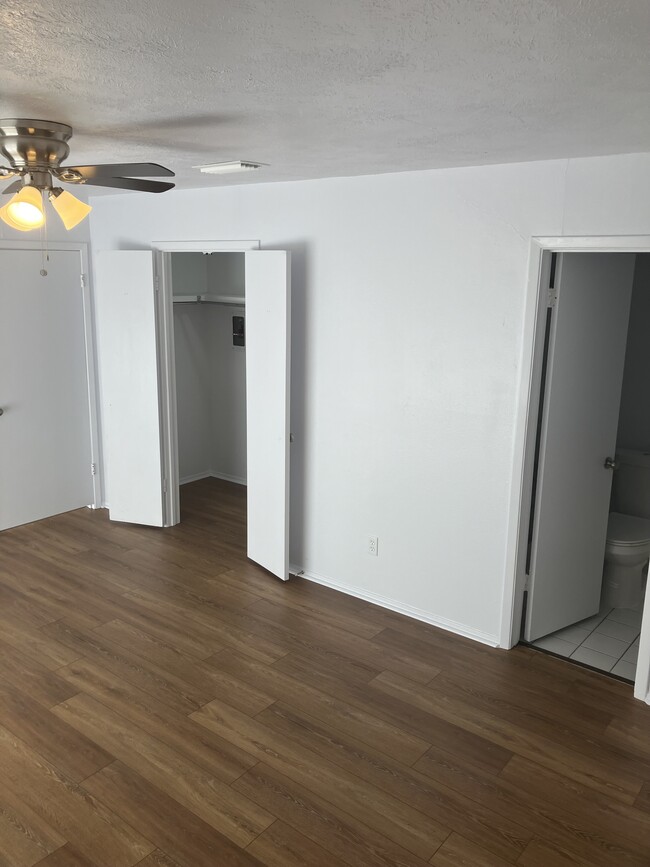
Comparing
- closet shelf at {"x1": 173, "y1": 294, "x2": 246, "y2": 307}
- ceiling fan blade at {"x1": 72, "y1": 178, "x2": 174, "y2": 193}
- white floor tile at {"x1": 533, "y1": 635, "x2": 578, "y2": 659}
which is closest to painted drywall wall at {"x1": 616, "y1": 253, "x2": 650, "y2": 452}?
white floor tile at {"x1": 533, "y1": 635, "x2": 578, "y2": 659}

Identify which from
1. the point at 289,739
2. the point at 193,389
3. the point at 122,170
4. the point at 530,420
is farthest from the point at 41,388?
the point at 530,420

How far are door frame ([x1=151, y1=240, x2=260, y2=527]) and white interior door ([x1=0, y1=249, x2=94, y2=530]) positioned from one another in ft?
2.66

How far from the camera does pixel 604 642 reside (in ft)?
12.3

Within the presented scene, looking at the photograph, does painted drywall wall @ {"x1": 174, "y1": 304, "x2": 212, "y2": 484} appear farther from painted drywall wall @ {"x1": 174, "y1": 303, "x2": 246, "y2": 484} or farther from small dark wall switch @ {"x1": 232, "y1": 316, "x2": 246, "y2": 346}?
small dark wall switch @ {"x1": 232, "y1": 316, "x2": 246, "y2": 346}

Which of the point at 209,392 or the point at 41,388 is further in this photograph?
the point at 209,392

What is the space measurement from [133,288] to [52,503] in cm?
178

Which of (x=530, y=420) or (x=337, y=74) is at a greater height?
(x=337, y=74)

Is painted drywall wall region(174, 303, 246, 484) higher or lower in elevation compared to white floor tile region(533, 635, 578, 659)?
higher

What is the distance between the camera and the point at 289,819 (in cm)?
248

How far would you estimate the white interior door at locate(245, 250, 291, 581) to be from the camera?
4.04m

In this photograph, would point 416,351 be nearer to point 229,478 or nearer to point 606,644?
point 606,644

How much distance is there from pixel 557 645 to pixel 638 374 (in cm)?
198

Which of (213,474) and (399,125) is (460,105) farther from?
(213,474)

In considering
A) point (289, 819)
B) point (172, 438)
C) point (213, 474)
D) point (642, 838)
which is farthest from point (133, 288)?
point (642, 838)
